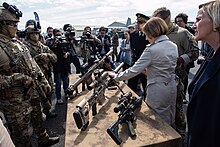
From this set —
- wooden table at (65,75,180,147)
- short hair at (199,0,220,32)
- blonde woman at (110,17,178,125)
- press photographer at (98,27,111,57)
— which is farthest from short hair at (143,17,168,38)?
press photographer at (98,27,111,57)

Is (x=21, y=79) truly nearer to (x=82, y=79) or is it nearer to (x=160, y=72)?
(x=82, y=79)

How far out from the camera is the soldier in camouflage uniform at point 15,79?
2.52 metres

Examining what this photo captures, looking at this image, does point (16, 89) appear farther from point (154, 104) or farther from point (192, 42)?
point (192, 42)

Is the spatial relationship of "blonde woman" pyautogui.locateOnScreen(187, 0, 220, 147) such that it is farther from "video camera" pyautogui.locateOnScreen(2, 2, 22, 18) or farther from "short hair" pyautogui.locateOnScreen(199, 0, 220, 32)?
"video camera" pyautogui.locateOnScreen(2, 2, 22, 18)

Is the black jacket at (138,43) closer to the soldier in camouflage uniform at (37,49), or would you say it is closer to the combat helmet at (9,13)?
the soldier in camouflage uniform at (37,49)

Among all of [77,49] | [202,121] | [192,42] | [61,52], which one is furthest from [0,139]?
[77,49]

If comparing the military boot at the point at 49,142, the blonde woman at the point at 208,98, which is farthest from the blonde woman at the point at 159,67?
the military boot at the point at 49,142

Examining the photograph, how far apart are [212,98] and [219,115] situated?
9 cm

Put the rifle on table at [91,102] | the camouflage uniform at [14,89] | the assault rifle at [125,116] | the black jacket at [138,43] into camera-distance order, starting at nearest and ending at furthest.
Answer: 1. the assault rifle at [125,116]
2. the rifle on table at [91,102]
3. the camouflage uniform at [14,89]
4. the black jacket at [138,43]

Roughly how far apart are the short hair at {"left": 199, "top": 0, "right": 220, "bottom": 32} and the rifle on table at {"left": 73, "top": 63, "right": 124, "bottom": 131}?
1215 millimetres

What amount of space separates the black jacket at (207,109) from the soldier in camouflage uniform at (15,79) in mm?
1969

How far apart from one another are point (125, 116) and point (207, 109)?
88 cm

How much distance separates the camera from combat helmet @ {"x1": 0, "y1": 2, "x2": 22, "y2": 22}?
2.56 meters

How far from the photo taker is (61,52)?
506cm
